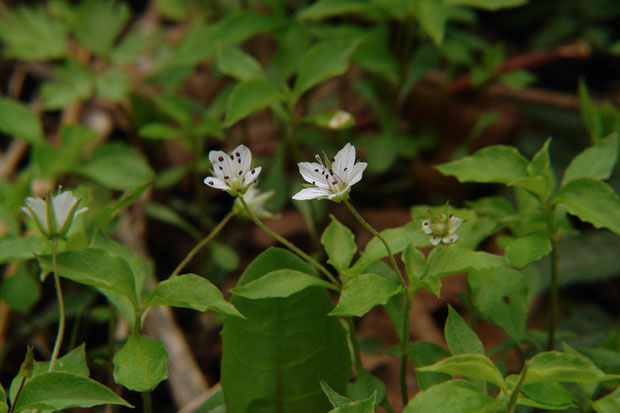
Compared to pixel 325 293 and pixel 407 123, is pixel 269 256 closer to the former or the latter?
pixel 325 293

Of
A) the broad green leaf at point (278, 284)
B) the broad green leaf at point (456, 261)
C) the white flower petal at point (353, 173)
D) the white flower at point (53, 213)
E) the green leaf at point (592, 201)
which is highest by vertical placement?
the white flower petal at point (353, 173)

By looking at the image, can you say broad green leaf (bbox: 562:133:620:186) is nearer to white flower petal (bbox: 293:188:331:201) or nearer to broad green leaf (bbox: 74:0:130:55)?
white flower petal (bbox: 293:188:331:201)

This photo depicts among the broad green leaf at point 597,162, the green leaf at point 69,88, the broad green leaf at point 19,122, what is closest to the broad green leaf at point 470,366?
the broad green leaf at point 597,162

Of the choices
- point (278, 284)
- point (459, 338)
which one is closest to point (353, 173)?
point (278, 284)

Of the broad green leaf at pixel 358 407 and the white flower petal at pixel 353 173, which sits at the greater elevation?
the white flower petal at pixel 353 173

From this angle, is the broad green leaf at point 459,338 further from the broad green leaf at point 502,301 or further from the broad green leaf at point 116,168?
the broad green leaf at point 116,168

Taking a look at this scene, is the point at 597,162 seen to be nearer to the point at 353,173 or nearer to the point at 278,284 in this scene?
the point at 353,173

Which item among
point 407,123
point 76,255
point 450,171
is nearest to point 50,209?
point 76,255
